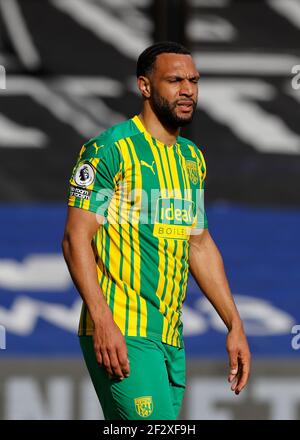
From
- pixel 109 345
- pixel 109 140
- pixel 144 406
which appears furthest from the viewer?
pixel 109 140

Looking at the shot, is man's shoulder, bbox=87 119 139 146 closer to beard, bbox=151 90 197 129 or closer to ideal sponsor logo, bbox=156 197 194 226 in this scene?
beard, bbox=151 90 197 129

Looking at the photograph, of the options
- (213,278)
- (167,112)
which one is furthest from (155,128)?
(213,278)

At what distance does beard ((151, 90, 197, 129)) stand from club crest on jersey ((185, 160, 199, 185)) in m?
0.15

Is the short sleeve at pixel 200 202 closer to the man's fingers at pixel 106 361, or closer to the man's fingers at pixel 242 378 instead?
the man's fingers at pixel 242 378

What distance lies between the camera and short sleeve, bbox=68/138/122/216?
11.4 feet

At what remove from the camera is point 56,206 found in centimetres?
657

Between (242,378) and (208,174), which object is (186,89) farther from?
(208,174)

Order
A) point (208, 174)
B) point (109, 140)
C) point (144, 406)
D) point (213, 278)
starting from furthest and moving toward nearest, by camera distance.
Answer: point (208, 174) → point (213, 278) → point (109, 140) → point (144, 406)

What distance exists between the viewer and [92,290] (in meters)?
3.36

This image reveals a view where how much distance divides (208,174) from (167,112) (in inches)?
120

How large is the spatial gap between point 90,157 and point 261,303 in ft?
10.6

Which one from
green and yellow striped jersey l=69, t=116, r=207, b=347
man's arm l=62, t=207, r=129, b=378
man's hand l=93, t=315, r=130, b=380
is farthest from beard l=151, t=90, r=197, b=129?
man's hand l=93, t=315, r=130, b=380

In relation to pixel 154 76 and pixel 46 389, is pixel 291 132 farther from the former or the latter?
pixel 154 76
